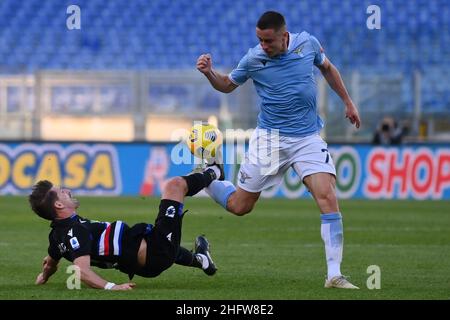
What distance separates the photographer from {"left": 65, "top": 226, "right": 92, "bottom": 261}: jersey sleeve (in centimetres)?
801

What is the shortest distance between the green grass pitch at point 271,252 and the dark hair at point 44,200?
602 millimetres

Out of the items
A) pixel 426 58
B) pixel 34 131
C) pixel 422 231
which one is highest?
pixel 426 58

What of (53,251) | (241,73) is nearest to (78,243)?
(53,251)

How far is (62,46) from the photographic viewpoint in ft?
86.8

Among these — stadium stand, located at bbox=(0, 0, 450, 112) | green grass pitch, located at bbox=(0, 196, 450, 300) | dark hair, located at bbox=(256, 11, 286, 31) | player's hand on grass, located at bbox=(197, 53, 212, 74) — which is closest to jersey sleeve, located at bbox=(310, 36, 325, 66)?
dark hair, located at bbox=(256, 11, 286, 31)

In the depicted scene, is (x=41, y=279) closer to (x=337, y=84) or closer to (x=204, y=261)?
(x=204, y=261)

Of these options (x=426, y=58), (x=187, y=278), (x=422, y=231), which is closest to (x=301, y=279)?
(x=187, y=278)

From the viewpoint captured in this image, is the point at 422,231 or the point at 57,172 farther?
the point at 57,172

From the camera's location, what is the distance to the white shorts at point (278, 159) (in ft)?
28.9

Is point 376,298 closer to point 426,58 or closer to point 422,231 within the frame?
point 422,231

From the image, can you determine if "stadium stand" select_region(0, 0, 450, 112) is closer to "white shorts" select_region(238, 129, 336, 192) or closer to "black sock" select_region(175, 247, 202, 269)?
"white shorts" select_region(238, 129, 336, 192)

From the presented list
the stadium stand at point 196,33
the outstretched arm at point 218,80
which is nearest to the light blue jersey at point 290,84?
the outstretched arm at point 218,80

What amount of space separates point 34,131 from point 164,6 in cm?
639

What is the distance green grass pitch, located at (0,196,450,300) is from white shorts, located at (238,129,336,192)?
0.86 meters
